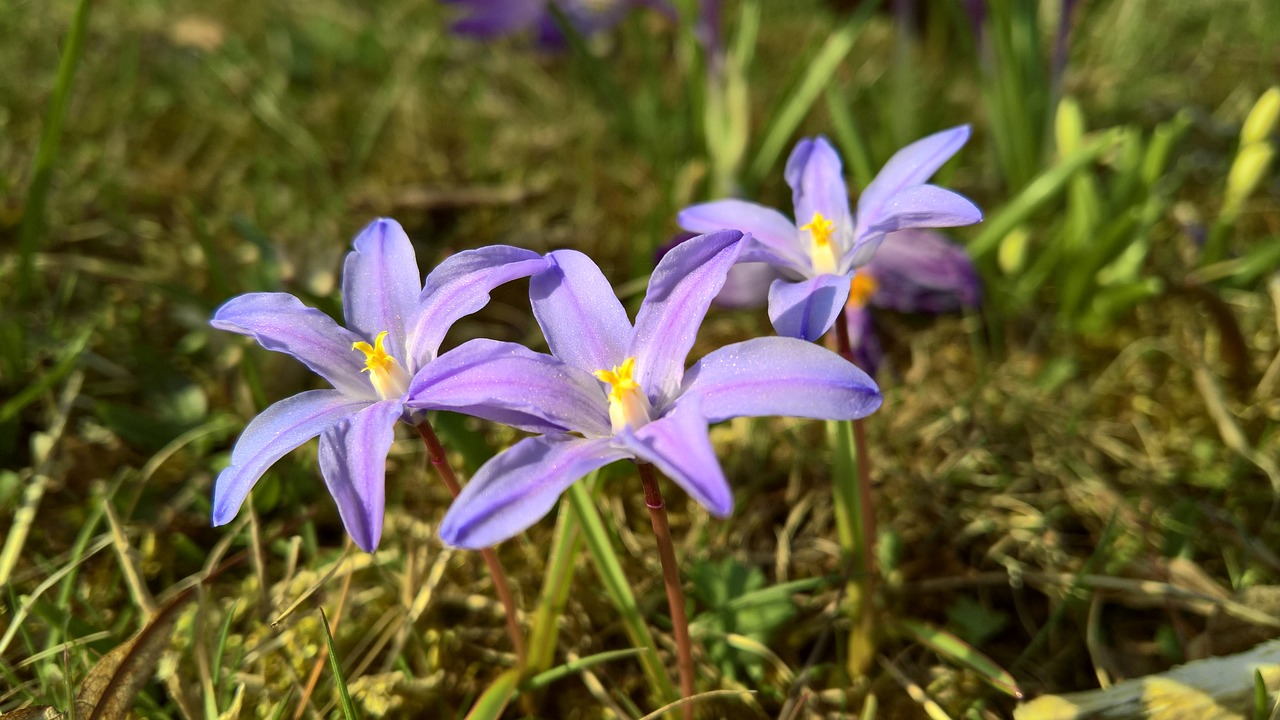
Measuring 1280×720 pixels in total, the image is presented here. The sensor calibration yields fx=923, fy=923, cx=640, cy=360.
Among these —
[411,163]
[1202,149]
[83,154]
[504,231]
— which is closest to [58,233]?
[83,154]

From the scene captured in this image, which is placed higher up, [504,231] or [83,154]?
[83,154]

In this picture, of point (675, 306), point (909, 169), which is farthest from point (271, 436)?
point (909, 169)

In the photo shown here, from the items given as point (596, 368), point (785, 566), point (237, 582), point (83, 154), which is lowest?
point (785, 566)

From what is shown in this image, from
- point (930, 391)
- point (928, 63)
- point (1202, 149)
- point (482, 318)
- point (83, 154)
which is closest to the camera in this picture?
point (930, 391)

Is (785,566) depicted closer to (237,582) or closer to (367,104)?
(237,582)

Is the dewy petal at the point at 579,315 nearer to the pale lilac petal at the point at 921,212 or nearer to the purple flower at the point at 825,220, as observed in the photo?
the purple flower at the point at 825,220

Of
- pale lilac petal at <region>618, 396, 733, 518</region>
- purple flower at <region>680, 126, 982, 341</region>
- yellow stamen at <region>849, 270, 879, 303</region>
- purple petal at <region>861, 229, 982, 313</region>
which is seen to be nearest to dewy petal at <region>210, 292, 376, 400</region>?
pale lilac petal at <region>618, 396, 733, 518</region>
